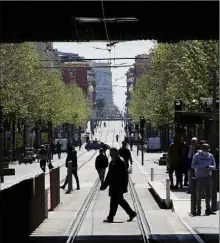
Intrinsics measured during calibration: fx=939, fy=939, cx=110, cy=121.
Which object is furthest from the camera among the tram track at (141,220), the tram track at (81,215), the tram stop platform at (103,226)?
the tram track at (81,215)

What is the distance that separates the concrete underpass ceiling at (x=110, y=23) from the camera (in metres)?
19.6

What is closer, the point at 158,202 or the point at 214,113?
the point at 158,202

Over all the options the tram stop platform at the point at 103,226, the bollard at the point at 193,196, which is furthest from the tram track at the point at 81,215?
the bollard at the point at 193,196

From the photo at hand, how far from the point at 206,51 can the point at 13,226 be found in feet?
101

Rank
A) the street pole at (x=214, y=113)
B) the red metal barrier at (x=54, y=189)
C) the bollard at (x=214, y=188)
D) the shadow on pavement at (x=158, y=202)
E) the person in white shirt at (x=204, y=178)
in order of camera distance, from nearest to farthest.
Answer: the person in white shirt at (x=204, y=178)
the bollard at (x=214, y=188)
the red metal barrier at (x=54, y=189)
the shadow on pavement at (x=158, y=202)
the street pole at (x=214, y=113)

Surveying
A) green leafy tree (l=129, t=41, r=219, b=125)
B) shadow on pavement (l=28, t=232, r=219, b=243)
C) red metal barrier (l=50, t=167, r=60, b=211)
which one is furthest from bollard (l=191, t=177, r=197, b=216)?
green leafy tree (l=129, t=41, r=219, b=125)

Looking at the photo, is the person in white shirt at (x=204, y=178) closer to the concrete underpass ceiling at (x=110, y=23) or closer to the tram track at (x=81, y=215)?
the tram track at (x=81, y=215)

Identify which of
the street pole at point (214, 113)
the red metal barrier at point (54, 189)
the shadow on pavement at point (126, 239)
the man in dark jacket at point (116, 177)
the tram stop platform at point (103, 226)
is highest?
the street pole at point (214, 113)

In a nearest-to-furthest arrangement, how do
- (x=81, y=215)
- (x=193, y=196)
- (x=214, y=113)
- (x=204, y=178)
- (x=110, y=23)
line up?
1. (x=110, y=23)
2. (x=193, y=196)
3. (x=204, y=178)
4. (x=81, y=215)
5. (x=214, y=113)

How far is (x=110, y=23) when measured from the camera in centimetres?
2227

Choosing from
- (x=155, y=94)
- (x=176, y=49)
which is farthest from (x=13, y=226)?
(x=155, y=94)

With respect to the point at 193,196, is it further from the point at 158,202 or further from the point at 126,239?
the point at 158,202

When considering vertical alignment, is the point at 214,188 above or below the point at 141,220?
above

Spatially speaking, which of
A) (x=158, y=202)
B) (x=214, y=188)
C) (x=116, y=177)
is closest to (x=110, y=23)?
(x=116, y=177)
